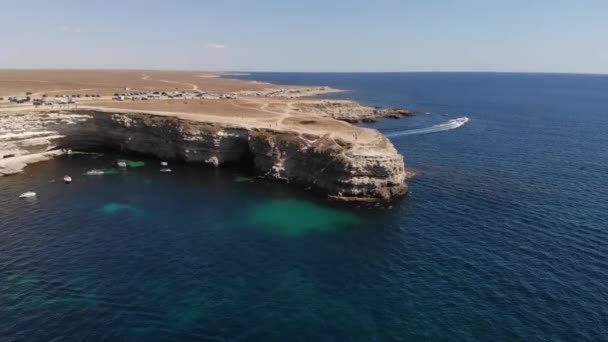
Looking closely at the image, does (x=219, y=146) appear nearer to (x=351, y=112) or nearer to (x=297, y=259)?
(x=297, y=259)

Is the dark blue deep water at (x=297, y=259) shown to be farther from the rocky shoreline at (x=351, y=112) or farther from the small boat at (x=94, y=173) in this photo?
the rocky shoreline at (x=351, y=112)

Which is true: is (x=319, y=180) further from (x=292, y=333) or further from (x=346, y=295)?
(x=292, y=333)

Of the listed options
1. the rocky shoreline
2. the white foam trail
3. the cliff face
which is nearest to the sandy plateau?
the cliff face

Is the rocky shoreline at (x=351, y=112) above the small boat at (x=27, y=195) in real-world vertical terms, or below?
above

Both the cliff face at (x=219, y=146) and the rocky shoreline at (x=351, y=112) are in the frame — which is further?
the rocky shoreline at (x=351, y=112)

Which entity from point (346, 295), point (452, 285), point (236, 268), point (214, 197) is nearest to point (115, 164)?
point (214, 197)

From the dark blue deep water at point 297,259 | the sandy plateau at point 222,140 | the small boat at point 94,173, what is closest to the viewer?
the dark blue deep water at point 297,259

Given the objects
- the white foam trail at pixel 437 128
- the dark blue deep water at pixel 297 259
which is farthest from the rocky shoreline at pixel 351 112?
the dark blue deep water at pixel 297 259
